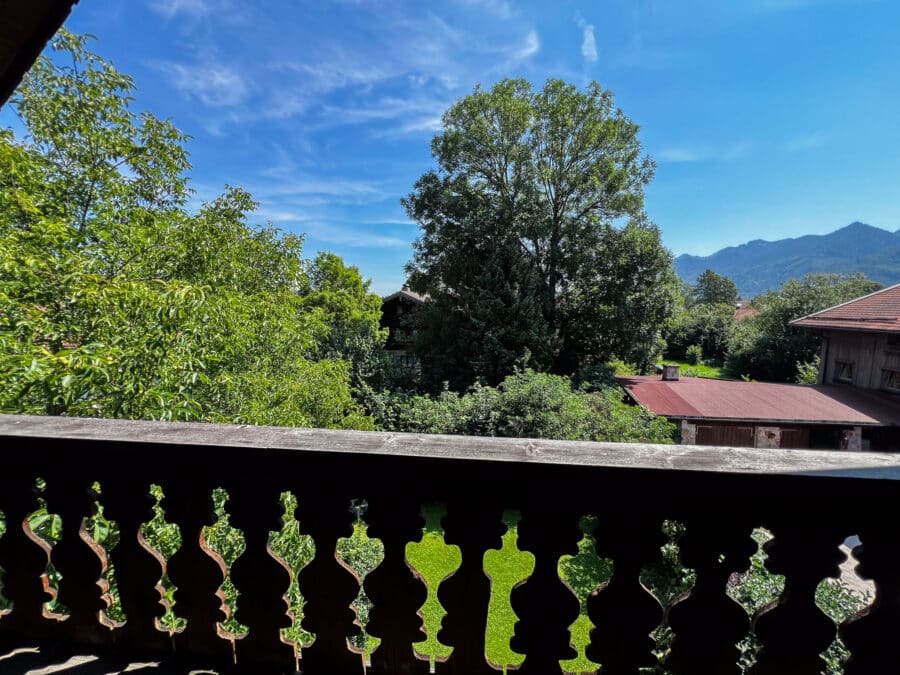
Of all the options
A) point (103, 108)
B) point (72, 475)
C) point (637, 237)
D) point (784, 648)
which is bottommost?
point (784, 648)

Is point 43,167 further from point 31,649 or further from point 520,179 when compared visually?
point 520,179

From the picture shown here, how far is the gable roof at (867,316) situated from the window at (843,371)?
1559mm

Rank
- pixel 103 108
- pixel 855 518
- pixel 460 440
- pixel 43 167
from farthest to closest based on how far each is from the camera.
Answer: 1. pixel 103 108
2. pixel 43 167
3. pixel 460 440
4. pixel 855 518

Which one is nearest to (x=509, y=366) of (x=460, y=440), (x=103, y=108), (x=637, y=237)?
(x=637, y=237)

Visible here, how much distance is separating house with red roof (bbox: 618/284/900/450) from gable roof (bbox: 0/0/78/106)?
1306 cm

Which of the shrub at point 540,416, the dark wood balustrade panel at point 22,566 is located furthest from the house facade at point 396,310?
the dark wood balustrade panel at point 22,566

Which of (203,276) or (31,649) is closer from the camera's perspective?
(31,649)

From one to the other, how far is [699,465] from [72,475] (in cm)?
144

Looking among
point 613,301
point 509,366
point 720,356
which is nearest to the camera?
point 509,366

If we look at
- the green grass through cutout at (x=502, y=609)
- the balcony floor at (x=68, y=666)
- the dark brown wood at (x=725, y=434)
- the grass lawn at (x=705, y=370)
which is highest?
the grass lawn at (x=705, y=370)

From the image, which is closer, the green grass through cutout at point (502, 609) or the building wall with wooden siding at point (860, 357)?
the green grass through cutout at point (502, 609)

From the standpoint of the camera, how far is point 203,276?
5.05 m

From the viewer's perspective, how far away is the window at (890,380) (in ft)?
45.0

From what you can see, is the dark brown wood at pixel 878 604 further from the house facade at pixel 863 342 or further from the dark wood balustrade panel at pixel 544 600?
the house facade at pixel 863 342
